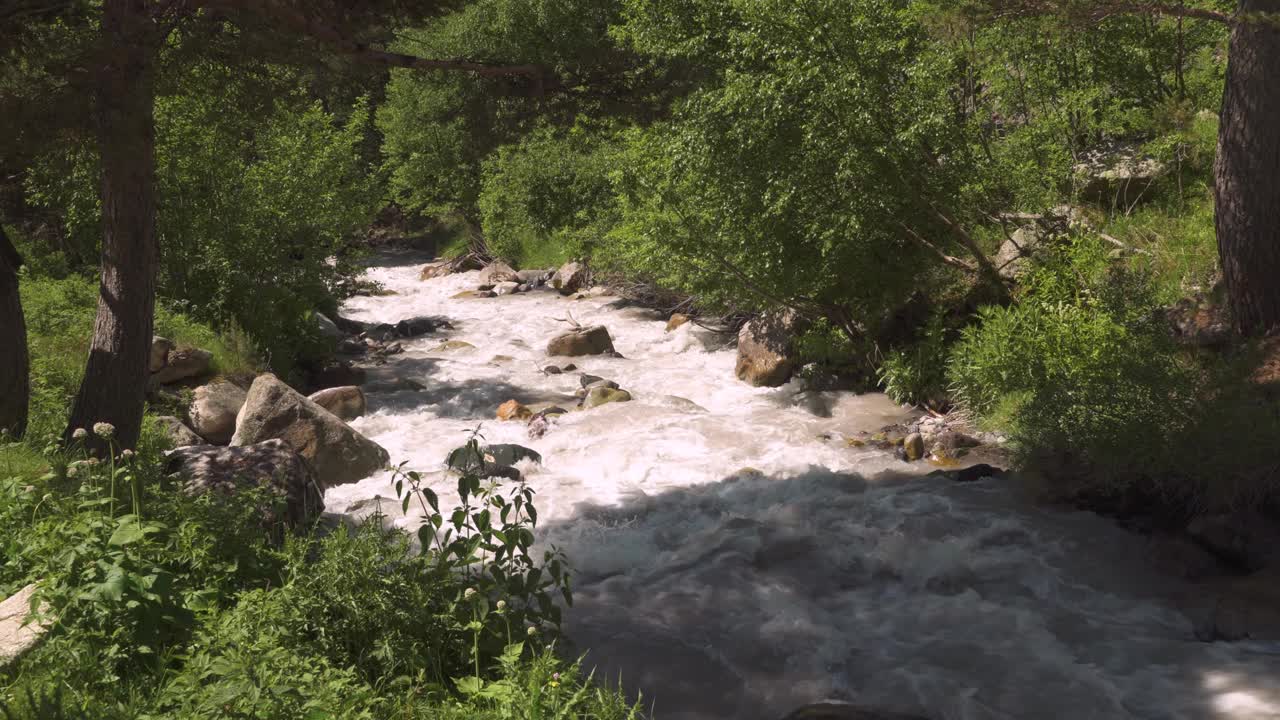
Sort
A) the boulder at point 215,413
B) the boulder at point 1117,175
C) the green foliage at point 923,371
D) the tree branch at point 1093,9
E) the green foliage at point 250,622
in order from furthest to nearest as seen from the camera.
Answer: the boulder at point 1117,175 → the green foliage at point 923,371 → the boulder at point 215,413 → the tree branch at point 1093,9 → the green foliage at point 250,622

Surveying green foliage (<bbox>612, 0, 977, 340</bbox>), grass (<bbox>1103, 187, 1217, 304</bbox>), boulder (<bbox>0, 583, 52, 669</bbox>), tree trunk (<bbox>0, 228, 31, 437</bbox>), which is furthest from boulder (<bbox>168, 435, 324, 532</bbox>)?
grass (<bbox>1103, 187, 1217, 304</bbox>)

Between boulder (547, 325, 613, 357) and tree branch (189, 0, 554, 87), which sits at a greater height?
tree branch (189, 0, 554, 87)

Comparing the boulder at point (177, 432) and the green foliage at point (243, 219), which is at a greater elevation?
the green foliage at point (243, 219)

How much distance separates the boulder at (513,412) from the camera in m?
12.9

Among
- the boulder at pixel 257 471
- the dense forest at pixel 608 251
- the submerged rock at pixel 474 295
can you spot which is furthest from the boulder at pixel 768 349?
the submerged rock at pixel 474 295

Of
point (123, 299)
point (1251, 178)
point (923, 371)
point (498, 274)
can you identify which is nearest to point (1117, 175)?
point (1251, 178)

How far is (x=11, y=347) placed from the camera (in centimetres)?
723

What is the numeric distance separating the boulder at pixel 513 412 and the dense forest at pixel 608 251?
222cm

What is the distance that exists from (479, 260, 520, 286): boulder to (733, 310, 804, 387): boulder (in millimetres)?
11932

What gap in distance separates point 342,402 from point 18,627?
902 cm

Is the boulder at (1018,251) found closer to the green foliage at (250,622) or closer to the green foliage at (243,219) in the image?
the green foliage at (250,622)

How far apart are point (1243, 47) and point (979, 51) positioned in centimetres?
372

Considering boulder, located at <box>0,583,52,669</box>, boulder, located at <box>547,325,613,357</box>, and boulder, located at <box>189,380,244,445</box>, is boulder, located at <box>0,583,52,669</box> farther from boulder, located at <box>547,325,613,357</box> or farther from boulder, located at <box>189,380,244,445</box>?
boulder, located at <box>547,325,613,357</box>

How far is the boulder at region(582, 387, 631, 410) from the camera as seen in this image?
1323 centimetres
